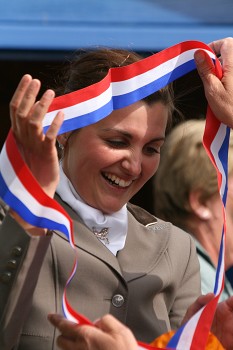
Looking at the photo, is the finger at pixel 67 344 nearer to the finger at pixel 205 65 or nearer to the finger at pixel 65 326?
the finger at pixel 65 326

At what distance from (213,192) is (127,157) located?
3.17 ft

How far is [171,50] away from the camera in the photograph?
211cm

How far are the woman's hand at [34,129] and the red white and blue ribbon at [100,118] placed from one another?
21 mm

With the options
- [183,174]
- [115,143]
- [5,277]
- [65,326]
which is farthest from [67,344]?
[183,174]

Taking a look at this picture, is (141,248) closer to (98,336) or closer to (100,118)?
(100,118)

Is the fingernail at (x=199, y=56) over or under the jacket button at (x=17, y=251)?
over

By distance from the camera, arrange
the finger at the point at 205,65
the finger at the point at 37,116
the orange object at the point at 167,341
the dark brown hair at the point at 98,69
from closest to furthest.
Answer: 1. the finger at the point at 37,116
2. the orange object at the point at 167,341
3. the finger at the point at 205,65
4. the dark brown hair at the point at 98,69

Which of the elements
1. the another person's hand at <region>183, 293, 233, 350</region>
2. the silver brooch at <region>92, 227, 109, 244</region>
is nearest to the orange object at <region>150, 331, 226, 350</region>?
the another person's hand at <region>183, 293, 233, 350</region>

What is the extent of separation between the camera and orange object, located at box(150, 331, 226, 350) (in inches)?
77.6

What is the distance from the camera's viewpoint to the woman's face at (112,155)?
6.87ft

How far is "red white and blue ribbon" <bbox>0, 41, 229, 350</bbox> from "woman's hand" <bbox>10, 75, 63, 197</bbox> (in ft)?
0.07

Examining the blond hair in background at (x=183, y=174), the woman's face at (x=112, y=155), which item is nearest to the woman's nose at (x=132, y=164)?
the woman's face at (x=112, y=155)

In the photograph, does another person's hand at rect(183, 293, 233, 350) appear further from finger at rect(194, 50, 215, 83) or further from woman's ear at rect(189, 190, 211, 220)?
woman's ear at rect(189, 190, 211, 220)

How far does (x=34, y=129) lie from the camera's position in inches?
67.5
